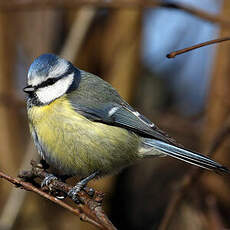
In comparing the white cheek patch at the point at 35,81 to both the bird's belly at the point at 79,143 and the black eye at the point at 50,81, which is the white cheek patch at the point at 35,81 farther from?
the bird's belly at the point at 79,143

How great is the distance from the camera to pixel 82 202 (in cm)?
148

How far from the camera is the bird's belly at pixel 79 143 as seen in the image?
2.14m

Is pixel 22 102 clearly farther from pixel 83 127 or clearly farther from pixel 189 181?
pixel 189 181

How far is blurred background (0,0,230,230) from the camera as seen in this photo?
10.4 feet

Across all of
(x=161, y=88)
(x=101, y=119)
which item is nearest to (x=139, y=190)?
(x=161, y=88)

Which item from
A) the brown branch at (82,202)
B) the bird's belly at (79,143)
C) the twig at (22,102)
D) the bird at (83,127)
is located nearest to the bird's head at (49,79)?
the bird at (83,127)

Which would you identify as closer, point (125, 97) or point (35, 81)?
point (35, 81)

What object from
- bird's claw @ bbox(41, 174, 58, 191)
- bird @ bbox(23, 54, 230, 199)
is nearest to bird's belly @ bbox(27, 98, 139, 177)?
bird @ bbox(23, 54, 230, 199)

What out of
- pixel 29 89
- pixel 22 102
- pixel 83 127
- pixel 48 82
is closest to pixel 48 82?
pixel 48 82

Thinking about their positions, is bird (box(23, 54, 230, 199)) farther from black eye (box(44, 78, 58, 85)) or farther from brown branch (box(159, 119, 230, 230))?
brown branch (box(159, 119, 230, 230))

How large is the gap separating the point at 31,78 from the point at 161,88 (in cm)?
243

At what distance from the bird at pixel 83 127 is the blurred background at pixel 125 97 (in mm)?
1007

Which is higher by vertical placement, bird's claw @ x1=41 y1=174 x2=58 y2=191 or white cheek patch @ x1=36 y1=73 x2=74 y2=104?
white cheek patch @ x1=36 y1=73 x2=74 y2=104

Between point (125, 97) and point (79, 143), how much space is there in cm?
154
